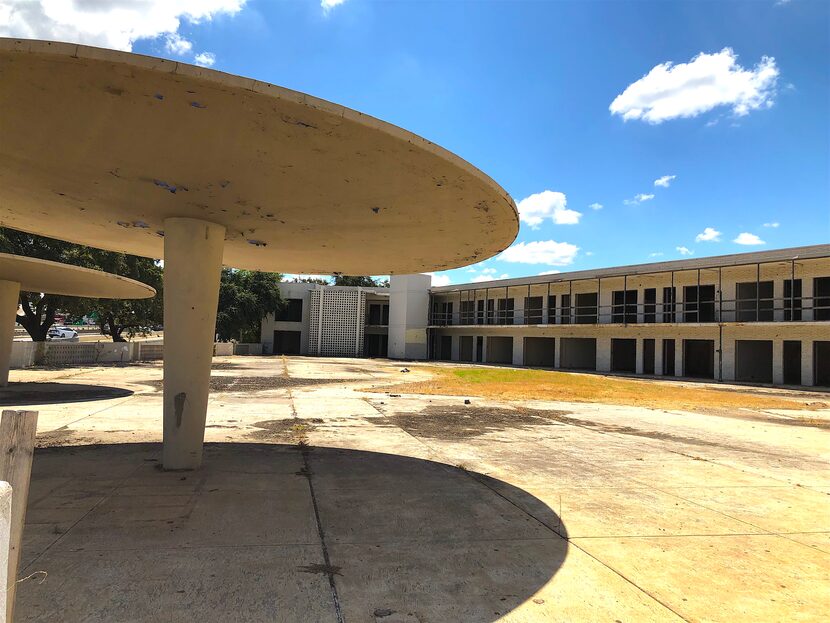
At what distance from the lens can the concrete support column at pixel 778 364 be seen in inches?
1036

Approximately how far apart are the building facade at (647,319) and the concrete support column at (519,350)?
0.26ft

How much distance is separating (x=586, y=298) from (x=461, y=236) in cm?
3385

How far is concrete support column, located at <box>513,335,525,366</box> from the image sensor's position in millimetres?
40875

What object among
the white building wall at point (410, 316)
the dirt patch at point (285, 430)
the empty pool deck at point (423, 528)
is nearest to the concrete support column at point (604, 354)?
the white building wall at point (410, 316)

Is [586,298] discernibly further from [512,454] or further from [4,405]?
[4,405]

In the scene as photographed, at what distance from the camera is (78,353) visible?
29.0m

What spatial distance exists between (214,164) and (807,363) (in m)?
30.0

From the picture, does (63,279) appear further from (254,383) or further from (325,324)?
Result: (325,324)

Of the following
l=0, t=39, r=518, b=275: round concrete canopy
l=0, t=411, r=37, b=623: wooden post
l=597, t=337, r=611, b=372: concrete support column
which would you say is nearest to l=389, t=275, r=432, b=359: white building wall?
l=597, t=337, r=611, b=372: concrete support column

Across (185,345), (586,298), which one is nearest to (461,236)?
(185,345)

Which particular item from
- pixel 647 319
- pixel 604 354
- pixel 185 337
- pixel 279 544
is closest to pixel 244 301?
pixel 604 354

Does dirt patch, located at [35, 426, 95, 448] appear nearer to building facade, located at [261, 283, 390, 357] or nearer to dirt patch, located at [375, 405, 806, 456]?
dirt patch, located at [375, 405, 806, 456]

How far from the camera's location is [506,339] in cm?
4534

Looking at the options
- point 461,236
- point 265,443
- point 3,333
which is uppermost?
point 461,236
